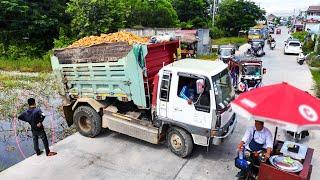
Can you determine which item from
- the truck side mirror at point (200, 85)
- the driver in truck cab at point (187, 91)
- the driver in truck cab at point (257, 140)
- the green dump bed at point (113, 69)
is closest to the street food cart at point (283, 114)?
the driver in truck cab at point (257, 140)

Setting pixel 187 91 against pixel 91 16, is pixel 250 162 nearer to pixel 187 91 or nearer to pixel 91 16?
pixel 187 91

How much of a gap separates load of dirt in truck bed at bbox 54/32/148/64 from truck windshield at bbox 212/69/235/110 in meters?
2.38

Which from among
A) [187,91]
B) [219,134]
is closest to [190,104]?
[187,91]

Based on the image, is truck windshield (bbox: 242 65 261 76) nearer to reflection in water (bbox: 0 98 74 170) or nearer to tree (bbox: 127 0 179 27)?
reflection in water (bbox: 0 98 74 170)

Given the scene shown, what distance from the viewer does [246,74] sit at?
1586cm

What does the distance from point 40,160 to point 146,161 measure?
2.70 meters

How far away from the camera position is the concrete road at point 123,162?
25.6 feet

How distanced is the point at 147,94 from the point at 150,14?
88.5ft

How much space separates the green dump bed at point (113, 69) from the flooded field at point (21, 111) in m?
0.75

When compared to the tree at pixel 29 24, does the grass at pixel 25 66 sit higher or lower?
lower

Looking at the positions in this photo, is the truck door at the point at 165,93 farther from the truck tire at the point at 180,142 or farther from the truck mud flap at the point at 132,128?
the truck mud flap at the point at 132,128

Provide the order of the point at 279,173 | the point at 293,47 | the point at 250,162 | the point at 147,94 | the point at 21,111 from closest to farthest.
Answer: the point at 279,173, the point at 250,162, the point at 147,94, the point at 21,111, the point at 293,47

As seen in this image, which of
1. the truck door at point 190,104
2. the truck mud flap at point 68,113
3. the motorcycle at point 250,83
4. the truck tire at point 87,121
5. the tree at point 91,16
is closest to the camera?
the truck door at point 190,104

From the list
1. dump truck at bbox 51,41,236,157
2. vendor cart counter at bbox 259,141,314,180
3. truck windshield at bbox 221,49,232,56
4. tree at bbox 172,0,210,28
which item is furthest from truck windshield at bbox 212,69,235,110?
tree at bbox 172,0,210,28
